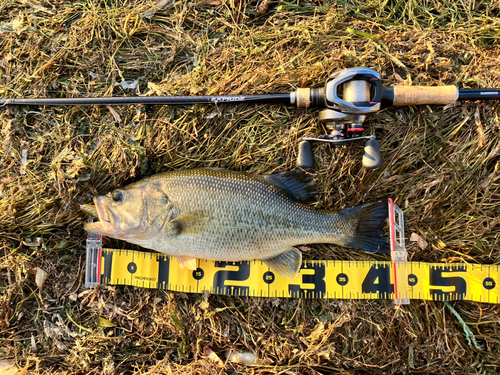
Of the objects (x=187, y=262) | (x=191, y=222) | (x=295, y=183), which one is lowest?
(x=187, y=262)

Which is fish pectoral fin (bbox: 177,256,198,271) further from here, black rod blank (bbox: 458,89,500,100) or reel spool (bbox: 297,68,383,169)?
black rod blank (bbox: 458,89,500,100)

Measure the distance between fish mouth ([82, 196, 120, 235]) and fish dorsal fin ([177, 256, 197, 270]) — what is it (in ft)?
2.03

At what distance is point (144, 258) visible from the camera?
2758 mm

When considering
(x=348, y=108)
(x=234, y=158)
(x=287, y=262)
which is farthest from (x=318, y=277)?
(x=348, y=108)

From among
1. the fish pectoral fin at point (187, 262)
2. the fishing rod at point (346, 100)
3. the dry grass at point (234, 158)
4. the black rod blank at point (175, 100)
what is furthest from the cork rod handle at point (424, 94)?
the fish pectoral fin at point (187, 262)

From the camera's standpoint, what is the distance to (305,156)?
8.14 feet

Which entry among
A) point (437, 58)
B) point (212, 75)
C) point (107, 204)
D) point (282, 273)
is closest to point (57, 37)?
point (212, 75)

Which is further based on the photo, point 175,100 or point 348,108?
point 175,100

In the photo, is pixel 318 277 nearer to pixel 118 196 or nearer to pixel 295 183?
pixel 295 183

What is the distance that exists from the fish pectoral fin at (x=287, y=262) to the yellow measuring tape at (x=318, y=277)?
14 cm

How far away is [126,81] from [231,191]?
1.60 metres

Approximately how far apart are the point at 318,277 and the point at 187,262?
1215mm

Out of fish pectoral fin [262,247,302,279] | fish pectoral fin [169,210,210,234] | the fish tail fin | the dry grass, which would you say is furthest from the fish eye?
the fish tail fin

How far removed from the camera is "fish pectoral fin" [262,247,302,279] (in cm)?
257
